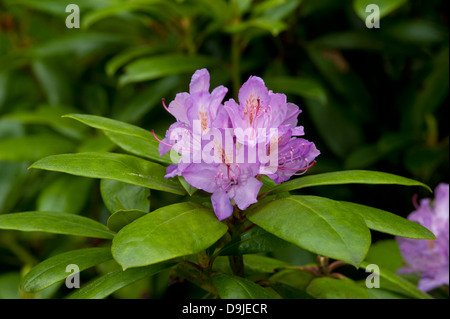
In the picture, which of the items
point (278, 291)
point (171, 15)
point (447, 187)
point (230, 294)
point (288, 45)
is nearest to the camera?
point (230, 294)

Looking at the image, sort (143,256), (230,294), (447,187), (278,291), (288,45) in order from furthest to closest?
(288,45) < (447,187) < (278,291) < (230,294) < (143,256)

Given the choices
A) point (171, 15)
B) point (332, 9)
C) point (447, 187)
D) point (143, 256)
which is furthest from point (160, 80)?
point (143, 256)

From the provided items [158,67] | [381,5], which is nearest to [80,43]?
[158,67]

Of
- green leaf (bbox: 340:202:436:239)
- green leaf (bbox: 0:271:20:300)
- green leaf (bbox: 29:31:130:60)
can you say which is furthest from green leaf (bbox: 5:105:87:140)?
green leaf (bbox: 340:202:436:239)

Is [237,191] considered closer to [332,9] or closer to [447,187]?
[447,187]

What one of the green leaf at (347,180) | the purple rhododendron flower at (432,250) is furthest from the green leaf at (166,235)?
the purple rhododendron flower at (432,250)

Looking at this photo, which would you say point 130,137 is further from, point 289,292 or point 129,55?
point 129,55
